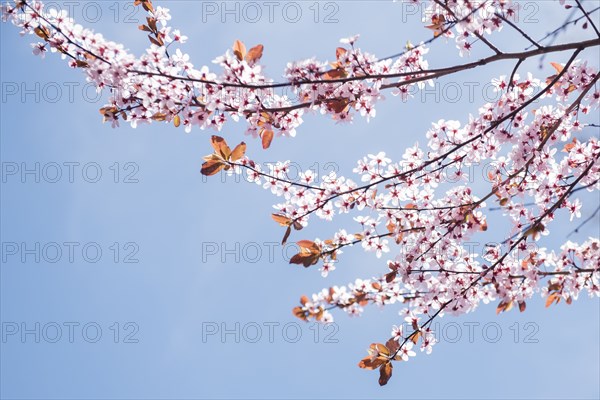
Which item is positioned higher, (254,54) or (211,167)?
(254,54)

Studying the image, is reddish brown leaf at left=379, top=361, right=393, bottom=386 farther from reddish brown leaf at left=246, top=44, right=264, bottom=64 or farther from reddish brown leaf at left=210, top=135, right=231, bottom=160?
reddish brown leaf at left=246, top=44, right=264, bottom=64

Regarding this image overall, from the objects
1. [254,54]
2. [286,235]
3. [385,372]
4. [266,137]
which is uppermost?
[254,54]

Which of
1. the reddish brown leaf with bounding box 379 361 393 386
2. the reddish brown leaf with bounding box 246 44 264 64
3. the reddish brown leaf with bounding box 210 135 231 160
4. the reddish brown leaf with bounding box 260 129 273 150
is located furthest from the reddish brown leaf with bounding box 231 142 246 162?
the reddish brown leaf with bounding box 379 361 393 386

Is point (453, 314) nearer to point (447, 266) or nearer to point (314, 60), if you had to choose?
point (447, 266)

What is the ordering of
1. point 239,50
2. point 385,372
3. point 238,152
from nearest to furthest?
point 239,50, point 238,152, point 385,372

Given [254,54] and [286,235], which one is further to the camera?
[286,235]

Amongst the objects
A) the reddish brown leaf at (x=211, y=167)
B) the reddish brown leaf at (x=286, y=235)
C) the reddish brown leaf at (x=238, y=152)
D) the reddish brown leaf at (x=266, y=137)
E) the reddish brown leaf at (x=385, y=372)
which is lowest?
the reddish brown leaf at (x=385, y=372)

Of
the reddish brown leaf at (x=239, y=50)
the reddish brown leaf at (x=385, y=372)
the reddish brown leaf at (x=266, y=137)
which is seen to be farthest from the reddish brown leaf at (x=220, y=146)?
the reddish brown leaf at (x=385, y=372)

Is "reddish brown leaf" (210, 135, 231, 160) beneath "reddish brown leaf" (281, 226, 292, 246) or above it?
above

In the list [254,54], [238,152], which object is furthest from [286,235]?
[254,54]

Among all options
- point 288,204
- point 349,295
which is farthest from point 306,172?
point 349,295

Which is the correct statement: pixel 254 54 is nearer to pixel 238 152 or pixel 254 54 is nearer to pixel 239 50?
pixel 239 50

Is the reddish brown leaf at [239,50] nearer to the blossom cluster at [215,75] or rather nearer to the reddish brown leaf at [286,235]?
the blossom cluster at [215,75]

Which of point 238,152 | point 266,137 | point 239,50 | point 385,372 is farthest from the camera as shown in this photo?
point 385,372
